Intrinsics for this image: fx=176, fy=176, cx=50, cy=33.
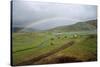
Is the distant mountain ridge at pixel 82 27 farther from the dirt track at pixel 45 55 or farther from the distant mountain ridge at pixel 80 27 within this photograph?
the dirt track at pixel 45 55

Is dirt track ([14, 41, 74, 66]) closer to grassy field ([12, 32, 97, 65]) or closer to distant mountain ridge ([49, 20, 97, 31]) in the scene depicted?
grassy field ([12, 32, 97, 65])

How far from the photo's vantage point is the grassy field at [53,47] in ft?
6.91

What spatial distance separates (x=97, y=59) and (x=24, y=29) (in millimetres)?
1072

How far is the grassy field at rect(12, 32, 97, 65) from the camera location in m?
2.11

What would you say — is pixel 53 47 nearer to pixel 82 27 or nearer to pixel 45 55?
pixel 45 55

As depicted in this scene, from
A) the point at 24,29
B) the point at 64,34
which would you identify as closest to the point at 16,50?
the point at 24,29

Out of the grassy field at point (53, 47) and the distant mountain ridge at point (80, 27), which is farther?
the distant mountain ridge at point (80, 27)

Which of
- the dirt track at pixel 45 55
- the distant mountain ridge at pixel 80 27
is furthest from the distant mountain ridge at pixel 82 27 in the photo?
the dirt track at pixel 45 55

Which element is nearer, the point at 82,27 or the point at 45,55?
the point at 45,55

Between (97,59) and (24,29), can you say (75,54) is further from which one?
(24,29)

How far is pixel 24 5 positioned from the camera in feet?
6.97

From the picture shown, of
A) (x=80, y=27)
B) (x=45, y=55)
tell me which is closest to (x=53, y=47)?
(x=45, y=55)

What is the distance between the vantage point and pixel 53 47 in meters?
2.22

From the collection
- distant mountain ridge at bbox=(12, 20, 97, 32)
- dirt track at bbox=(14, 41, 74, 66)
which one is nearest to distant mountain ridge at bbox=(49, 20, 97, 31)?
distant mountain ridge at bbox=(12, 20, 97, 32)
